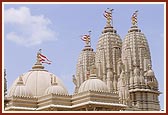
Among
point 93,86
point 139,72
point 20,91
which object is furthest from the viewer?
point 139,72

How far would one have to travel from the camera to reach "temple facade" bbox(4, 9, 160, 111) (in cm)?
3475

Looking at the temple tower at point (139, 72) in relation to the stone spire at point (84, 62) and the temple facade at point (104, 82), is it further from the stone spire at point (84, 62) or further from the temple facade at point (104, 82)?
the stone spire at point (84, 62)

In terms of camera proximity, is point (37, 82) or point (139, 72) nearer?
point (37, 82)

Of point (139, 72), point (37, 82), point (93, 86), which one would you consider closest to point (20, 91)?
point (37, 82)

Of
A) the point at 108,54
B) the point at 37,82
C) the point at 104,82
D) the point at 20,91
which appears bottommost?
the point at 20,91

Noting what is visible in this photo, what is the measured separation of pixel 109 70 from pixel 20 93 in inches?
719

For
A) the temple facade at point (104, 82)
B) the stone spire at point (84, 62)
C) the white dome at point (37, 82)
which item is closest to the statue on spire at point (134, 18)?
the temple facade at point (104, 82)

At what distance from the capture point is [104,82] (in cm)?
4844

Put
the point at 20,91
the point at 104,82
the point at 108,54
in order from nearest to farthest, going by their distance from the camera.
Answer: the point at 20,91 < the point at 104,82 < the point at 108,54

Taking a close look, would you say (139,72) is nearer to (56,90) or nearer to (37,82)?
(37,82)

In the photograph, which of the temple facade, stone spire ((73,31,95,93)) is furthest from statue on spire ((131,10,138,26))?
stone spire ((73,31,95,93))

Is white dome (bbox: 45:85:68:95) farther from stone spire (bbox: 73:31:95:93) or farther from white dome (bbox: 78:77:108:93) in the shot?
stone spire (bbox: 73:31:95:93)

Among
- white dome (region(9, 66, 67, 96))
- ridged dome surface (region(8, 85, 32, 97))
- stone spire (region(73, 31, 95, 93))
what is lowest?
ridged dome surface (region(8, 85, 32, 97))

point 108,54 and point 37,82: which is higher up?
point 108,54
